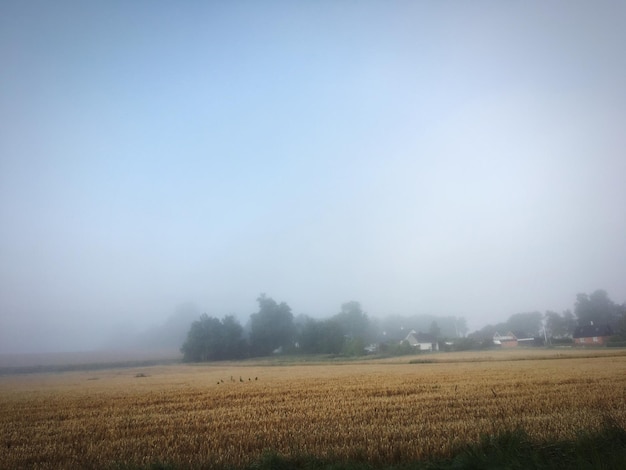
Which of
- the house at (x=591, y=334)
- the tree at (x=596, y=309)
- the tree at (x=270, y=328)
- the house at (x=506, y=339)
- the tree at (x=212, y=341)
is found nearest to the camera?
the house at (x=591, y=334)

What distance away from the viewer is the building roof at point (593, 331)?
80375mm

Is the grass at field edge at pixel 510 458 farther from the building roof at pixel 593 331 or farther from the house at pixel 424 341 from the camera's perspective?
the house at pixel 424 341

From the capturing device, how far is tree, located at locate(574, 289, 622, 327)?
370ft

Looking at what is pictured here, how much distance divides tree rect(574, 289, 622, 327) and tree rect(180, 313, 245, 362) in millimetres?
88927

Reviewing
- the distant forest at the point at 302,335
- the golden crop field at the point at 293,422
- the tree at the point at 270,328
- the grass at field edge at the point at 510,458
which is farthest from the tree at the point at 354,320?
the grass at field edge at the point at 510,458

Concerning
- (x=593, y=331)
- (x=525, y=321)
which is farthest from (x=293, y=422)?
(x=525, y=321)

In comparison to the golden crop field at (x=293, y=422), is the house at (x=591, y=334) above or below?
below

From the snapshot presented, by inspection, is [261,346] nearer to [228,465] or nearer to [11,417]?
[11,417]

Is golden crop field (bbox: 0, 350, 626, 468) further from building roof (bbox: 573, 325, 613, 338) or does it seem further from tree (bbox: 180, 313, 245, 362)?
building roof (bbox: 573, 325, 613, 338)

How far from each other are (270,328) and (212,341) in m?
14.1

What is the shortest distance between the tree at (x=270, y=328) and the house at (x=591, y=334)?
5924 centimetres

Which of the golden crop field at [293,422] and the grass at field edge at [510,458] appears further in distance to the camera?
the golden crop field at [293,422]

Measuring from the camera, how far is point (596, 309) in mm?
115688

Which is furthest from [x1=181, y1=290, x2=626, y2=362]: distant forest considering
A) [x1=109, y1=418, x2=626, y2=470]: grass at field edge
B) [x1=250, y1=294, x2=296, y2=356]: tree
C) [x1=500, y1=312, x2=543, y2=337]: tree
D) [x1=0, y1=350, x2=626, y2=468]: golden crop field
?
[x1=109, y1=418, x2=626, y2=470]: grass at field edge
